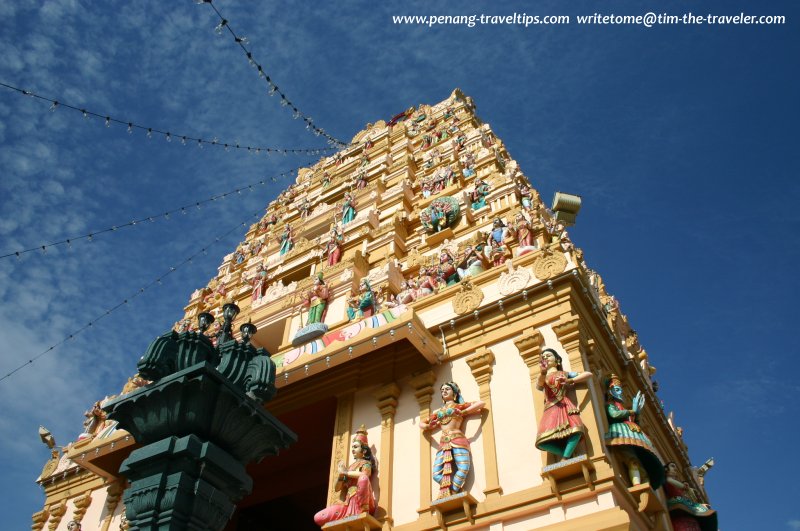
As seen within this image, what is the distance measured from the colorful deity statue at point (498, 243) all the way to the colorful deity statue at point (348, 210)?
653cm

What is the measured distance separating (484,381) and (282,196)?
18.9 meters

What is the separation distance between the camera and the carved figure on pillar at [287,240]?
20188mm

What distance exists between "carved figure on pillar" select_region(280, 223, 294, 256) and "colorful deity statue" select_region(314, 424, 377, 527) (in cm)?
1120

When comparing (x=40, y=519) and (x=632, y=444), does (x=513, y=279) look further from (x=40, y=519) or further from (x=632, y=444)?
(x=40, y=519)

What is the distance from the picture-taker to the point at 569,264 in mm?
10117

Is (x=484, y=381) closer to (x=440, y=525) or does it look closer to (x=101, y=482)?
(x=440, y=525)

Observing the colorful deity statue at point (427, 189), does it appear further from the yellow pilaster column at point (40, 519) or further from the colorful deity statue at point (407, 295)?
the yellow pilaster column at point (40, 519)

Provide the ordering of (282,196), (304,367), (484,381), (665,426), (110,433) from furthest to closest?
(282,196)
(665,426)
(110,433)
(304,367)
(484,381)

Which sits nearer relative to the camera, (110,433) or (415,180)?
(110,433)

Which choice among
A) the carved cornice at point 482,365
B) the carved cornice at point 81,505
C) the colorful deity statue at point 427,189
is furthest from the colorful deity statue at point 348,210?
the carved cornice at point 81,505

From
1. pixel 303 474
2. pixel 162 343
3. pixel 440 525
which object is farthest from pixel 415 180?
pixel 162 343

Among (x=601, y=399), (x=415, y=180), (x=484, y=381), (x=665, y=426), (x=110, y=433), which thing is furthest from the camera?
(x=415, y=180)

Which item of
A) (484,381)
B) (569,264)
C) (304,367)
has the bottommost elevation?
(484,381)

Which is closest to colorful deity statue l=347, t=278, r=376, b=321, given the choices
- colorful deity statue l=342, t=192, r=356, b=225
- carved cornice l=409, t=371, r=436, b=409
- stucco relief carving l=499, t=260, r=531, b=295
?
carved cornice l=409, t=371, r=436, b=409
